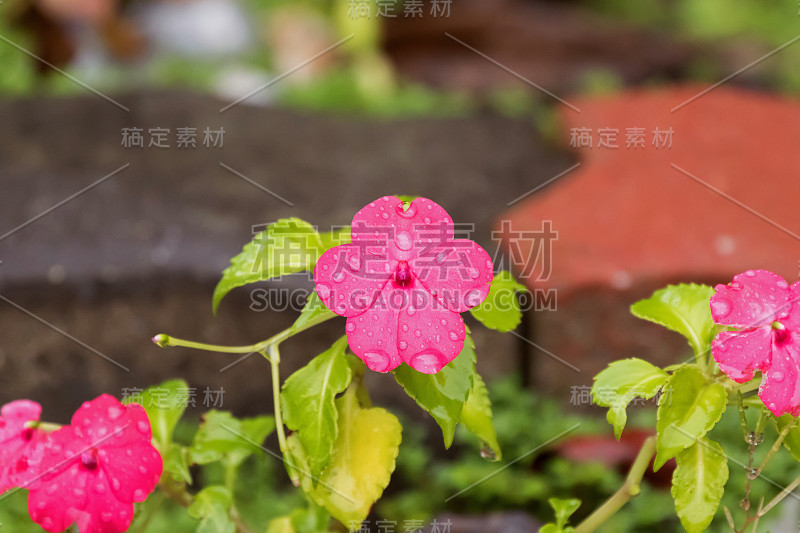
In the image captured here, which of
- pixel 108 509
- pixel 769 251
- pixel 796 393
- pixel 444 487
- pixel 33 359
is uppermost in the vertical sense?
pixel 796 393

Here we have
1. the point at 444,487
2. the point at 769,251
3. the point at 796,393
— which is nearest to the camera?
the point at 796,393

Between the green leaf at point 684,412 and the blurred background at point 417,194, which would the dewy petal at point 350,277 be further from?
the blurred background at point 417,194

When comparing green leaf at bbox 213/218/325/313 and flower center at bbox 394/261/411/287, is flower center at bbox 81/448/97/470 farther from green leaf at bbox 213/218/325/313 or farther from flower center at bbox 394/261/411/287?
flower center at bbox 394/261/411/287

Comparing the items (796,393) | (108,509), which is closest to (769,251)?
(796,393)

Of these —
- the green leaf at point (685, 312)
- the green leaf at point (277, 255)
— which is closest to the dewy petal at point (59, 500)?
the green leaf at point (277, 255)

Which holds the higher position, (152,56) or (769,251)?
(769,251)

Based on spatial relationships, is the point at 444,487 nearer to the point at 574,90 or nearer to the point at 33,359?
the point at 33,359

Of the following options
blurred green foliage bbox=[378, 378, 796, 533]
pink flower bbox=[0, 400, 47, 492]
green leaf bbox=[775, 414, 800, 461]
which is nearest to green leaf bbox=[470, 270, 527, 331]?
green leaf bbox=[775, 414, 800, 461]
